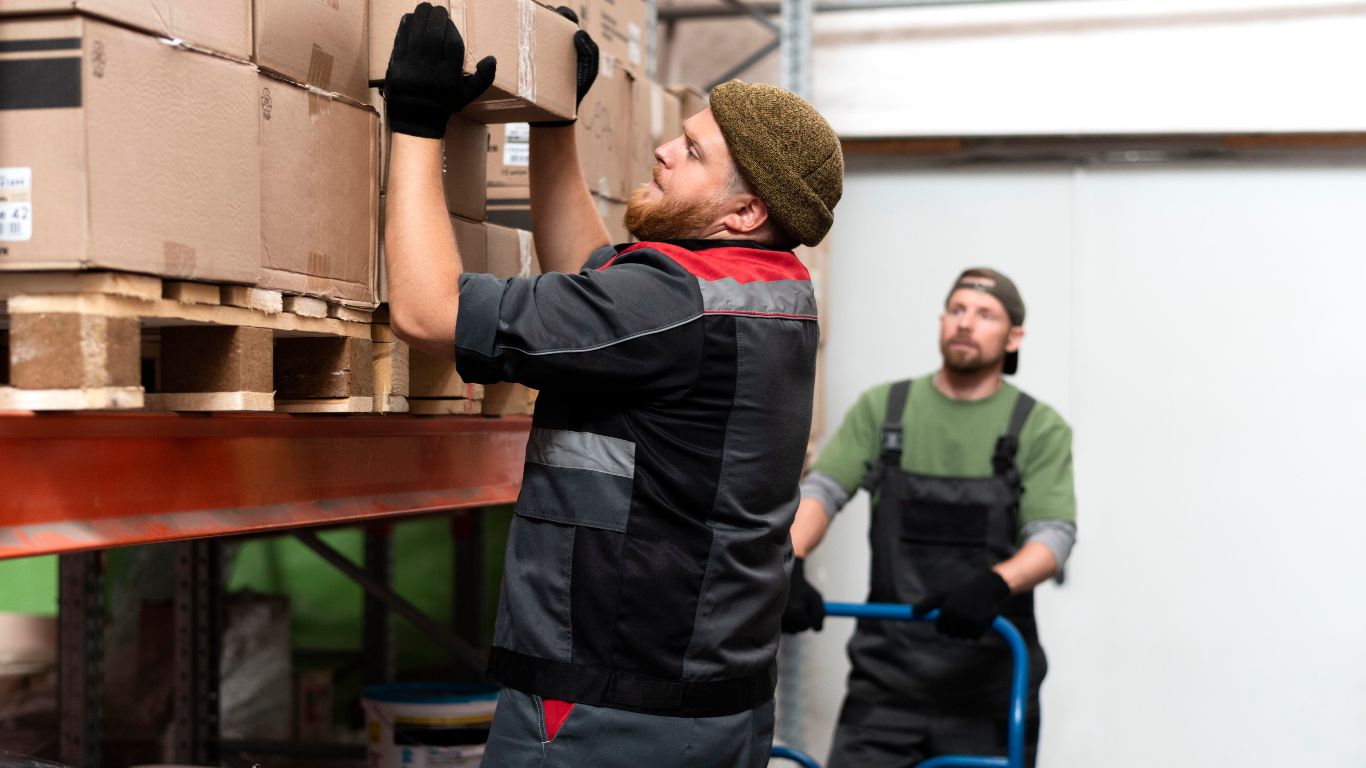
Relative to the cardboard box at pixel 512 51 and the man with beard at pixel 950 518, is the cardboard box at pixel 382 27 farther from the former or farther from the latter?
the man with beard at pixel 950 518

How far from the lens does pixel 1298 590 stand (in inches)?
231

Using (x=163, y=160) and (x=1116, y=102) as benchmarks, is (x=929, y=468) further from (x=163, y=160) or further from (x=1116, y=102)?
(x=163, y=160)

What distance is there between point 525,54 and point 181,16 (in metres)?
0.69

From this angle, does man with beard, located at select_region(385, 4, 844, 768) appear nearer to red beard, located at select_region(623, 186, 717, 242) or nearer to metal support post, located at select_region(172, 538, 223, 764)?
red beard, located at select_region(623, 186, 717, 242)

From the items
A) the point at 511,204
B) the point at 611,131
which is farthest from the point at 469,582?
the point at 511,204

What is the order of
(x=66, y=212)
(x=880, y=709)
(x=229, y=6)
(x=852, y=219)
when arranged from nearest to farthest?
(x=66, y=212)
(x=229, y=6)
(x=880, y=709)
(x=852, y=219)

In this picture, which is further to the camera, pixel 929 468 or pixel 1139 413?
pixel 1139 413

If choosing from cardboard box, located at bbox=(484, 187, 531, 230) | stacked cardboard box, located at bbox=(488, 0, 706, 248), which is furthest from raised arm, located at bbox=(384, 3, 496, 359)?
cardboard box, located at bbox=(484, 187, 531, 230)

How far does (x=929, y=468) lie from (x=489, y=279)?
102 inches

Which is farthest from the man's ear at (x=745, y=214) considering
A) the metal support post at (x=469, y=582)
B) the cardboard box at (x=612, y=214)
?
the metal support post at (x=469, y=582)

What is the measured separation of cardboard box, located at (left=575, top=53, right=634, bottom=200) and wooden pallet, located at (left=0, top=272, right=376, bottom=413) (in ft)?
3.82

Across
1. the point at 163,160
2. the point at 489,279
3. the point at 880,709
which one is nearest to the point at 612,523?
the point at 489,279

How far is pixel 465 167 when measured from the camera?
2.66 m

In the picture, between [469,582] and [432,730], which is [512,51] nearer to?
[432,730]
